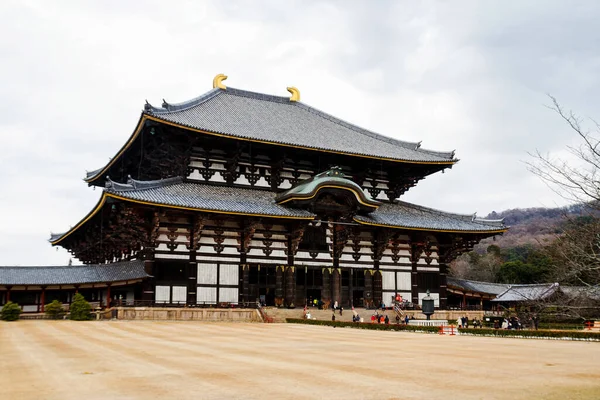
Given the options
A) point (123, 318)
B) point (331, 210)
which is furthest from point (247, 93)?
point (123, 318)

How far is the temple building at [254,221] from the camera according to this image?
138 feet

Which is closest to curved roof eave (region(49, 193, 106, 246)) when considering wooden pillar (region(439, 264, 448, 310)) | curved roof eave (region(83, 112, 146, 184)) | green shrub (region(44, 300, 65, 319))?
curved roof eave (region(83, 112, 146, 184))

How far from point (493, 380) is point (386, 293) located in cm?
3692

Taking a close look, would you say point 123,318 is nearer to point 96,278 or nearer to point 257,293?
point 96,278

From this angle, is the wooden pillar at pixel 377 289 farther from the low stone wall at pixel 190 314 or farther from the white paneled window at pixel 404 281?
the low stone wall at pixel 190 314

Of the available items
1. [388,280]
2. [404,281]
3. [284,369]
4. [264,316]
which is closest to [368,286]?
[388,280]

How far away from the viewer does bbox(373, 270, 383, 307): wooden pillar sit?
162 feet

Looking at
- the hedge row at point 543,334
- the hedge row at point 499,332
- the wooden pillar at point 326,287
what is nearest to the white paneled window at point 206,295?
the hedge row at point 499,332

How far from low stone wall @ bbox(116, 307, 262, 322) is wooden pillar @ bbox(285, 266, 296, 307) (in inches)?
177

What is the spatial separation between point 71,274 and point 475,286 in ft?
132

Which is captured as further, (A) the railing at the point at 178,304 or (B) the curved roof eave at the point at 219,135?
(B) the curved roof eave at the point at 219,135

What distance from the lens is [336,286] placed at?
155ft

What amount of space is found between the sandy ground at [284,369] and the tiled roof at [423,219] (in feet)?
78.8

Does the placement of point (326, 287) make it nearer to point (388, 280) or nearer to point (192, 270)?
point (388, 280)
